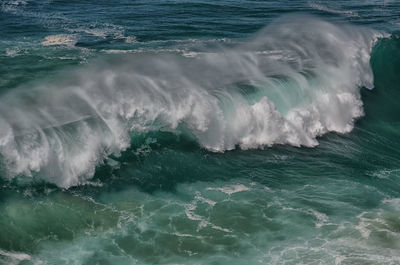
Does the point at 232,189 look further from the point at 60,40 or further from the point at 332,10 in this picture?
the point at 332,10

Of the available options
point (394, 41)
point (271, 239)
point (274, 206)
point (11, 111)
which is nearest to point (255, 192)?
point (274, 206)

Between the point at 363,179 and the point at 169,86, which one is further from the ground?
the point at 169,86

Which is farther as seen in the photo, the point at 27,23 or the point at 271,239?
the point at 27,23

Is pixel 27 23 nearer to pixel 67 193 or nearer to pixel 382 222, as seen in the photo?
pixel 67 193

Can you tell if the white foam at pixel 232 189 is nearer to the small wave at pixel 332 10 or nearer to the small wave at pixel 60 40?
the small wave at pixel 60 40

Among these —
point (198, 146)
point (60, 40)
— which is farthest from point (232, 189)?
point (60, 40)

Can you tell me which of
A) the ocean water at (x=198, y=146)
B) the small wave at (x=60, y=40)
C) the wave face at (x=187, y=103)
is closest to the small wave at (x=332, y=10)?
the ocean water at (x=198, y=146)

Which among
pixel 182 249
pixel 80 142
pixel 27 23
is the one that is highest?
pixel 27 23
